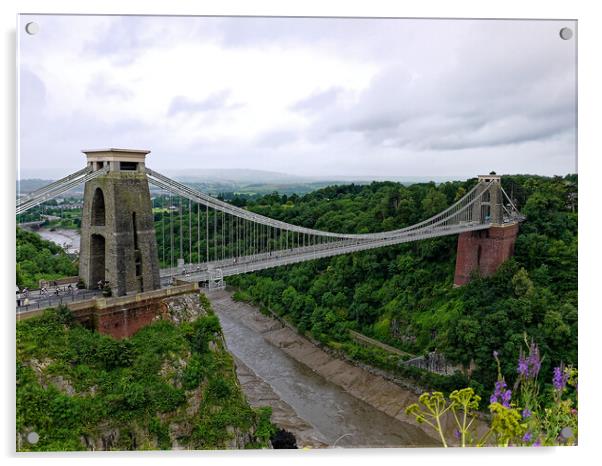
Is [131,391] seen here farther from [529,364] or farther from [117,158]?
[529,364]

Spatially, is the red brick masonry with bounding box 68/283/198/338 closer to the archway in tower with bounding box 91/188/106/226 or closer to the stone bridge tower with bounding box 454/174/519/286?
the archway in tower with bounding box 91/188/106/226

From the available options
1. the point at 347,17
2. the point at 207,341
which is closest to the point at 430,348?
the point at 207,341

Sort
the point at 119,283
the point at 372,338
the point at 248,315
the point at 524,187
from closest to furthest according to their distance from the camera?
the point at 119,283, the point at 524,187, the point at 372,338, the point at 248,315

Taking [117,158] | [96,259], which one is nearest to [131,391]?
[96,259]

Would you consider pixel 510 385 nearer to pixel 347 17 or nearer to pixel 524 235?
pixel 524 235

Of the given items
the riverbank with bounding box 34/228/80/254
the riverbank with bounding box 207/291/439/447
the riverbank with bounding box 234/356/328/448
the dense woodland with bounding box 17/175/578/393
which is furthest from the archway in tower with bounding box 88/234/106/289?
the riverbank with bounding box 207/291/439/447

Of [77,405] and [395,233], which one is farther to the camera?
[395,233]
